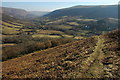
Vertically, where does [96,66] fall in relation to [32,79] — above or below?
above

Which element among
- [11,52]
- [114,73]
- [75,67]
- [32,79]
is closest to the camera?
[114,73]

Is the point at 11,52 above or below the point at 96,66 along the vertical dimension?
below

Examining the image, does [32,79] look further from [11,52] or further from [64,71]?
[11,52]

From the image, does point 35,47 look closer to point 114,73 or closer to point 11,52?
point 11,52

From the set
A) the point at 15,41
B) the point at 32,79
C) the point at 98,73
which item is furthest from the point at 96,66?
the point at 15,41

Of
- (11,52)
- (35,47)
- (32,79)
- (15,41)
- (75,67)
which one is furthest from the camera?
(15,41)

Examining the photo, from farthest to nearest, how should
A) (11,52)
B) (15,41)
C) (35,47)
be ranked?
(15,41), (35,47), (11,52)

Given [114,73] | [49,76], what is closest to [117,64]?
[114,73]

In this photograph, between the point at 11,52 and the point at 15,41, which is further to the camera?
the point at 15,41

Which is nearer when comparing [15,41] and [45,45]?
[45,45]
